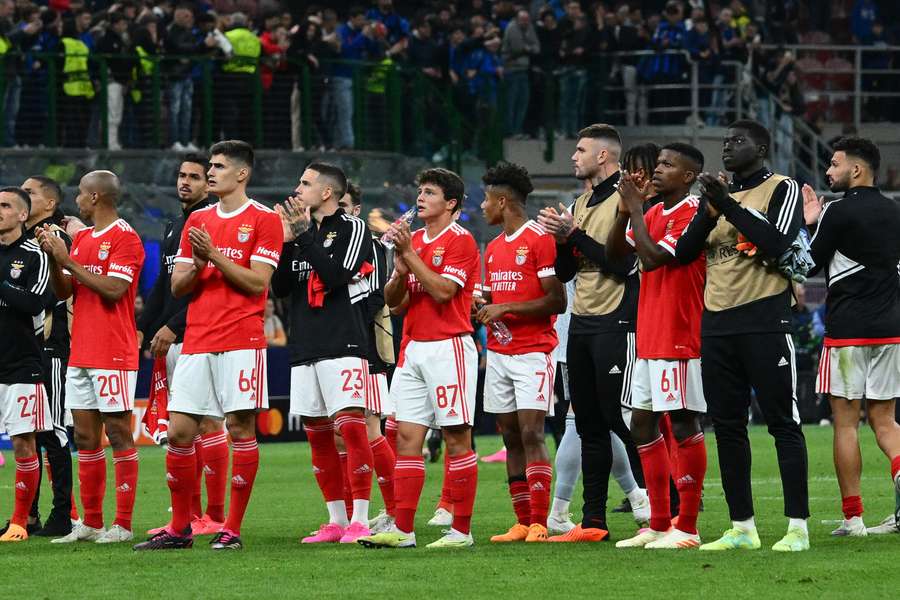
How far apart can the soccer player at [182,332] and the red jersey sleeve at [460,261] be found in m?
1.72

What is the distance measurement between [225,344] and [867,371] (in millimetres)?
3998

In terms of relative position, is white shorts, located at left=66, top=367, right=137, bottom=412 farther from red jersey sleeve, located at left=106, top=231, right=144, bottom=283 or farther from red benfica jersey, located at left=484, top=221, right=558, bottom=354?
red benfica jersey, located at left=484, top=221, right=558, bottom=354

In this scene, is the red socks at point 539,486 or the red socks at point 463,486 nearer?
the red socks at point 463,486

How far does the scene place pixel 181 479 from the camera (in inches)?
405

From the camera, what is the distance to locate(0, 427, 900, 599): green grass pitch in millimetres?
8367

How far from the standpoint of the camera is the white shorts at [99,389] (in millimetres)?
10828

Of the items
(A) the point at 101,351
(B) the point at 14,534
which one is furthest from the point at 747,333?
(B) the point at 14,534

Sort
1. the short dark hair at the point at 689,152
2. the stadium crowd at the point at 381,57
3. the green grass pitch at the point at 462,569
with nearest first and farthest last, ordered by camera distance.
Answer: the green grass pitch at the point at 462,569
the short dark hair at the point at 689,152
the stadium crowd at the point at 381,57

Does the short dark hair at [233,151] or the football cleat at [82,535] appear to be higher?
the short dark hair at [233,151]

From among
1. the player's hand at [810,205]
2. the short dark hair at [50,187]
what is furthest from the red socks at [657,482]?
the short dark hair at [50,187]

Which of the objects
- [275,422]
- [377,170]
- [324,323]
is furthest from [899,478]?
[377,170]

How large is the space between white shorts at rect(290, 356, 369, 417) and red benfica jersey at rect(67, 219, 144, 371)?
1103mm

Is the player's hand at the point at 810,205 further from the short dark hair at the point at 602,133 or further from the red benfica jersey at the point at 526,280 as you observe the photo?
the red benfica jersey at the point at 526,280

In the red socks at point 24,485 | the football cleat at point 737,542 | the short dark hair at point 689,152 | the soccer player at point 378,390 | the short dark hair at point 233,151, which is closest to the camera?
the football cleat at point 737,542
